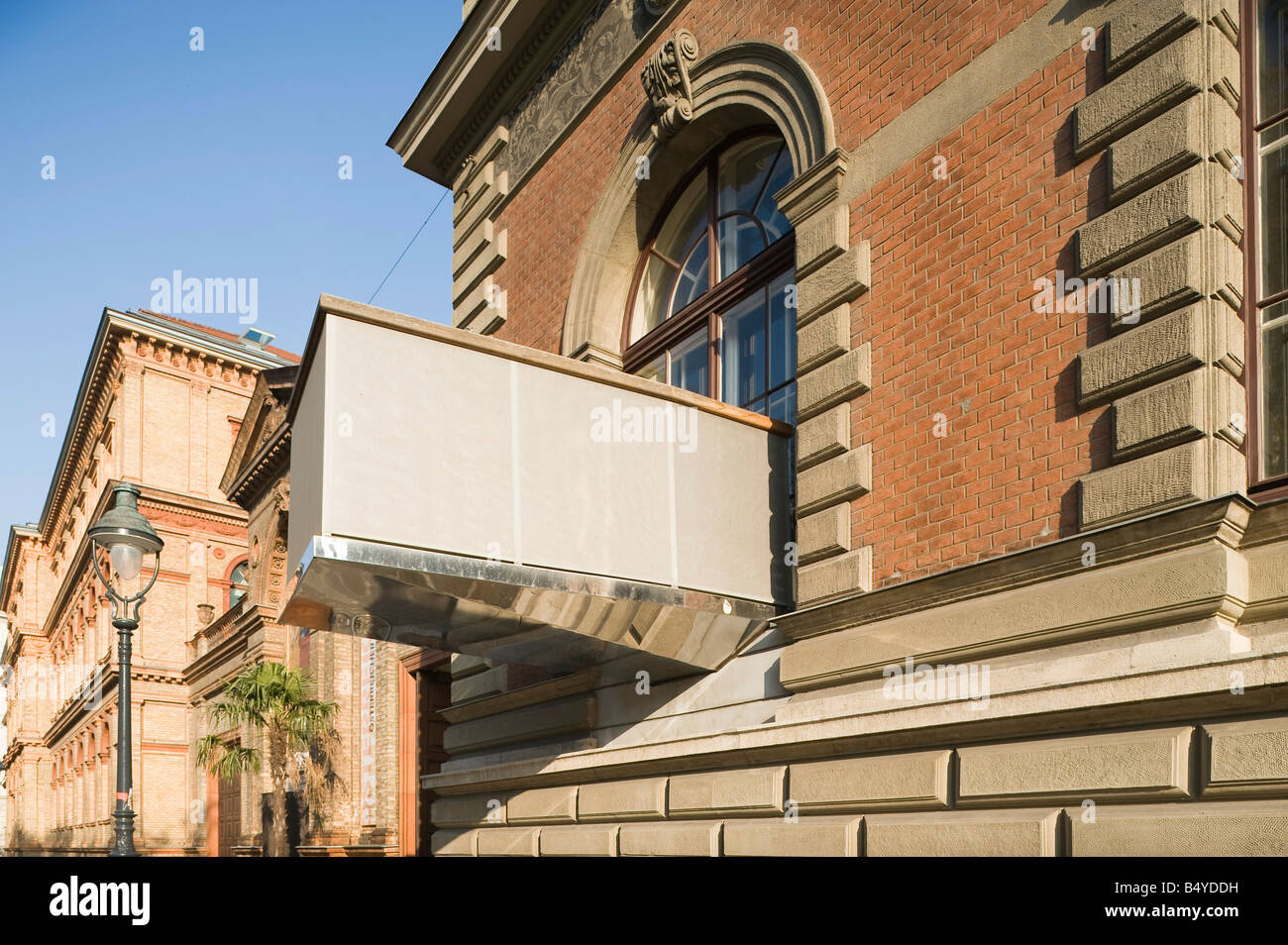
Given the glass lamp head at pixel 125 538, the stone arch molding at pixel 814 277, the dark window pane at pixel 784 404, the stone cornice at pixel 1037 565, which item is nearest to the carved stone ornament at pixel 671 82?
the stone arch molding at pixel 814 277

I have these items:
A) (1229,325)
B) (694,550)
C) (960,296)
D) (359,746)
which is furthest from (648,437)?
(359,746)

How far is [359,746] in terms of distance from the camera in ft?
76.5

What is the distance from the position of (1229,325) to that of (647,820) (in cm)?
599

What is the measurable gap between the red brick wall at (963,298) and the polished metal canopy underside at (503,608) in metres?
1.68

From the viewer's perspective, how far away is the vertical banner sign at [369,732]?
884 inches

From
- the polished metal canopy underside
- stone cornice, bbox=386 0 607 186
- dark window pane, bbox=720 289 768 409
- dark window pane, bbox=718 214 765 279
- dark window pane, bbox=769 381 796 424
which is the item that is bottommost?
the polished metal canopy underside

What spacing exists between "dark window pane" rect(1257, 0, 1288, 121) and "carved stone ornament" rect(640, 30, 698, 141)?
5.58 metres

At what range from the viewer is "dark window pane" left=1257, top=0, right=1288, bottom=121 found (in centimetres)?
667

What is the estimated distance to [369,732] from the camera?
22.9 m

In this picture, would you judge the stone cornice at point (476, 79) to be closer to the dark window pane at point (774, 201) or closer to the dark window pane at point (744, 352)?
the dark window pane at point (774, 201)

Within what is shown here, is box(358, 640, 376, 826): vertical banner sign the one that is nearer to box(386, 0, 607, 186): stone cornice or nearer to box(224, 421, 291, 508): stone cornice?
box(224, 421, 291, 508): stone cornice

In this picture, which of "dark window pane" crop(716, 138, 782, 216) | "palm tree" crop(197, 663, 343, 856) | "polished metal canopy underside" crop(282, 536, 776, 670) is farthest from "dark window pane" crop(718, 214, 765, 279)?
"palm tree" crop(197, 663, 343, 856)

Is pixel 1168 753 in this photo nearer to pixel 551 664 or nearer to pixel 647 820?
pixel 647 820

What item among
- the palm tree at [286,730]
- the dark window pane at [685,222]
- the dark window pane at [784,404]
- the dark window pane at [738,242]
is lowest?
the palm tree at [286,730]
